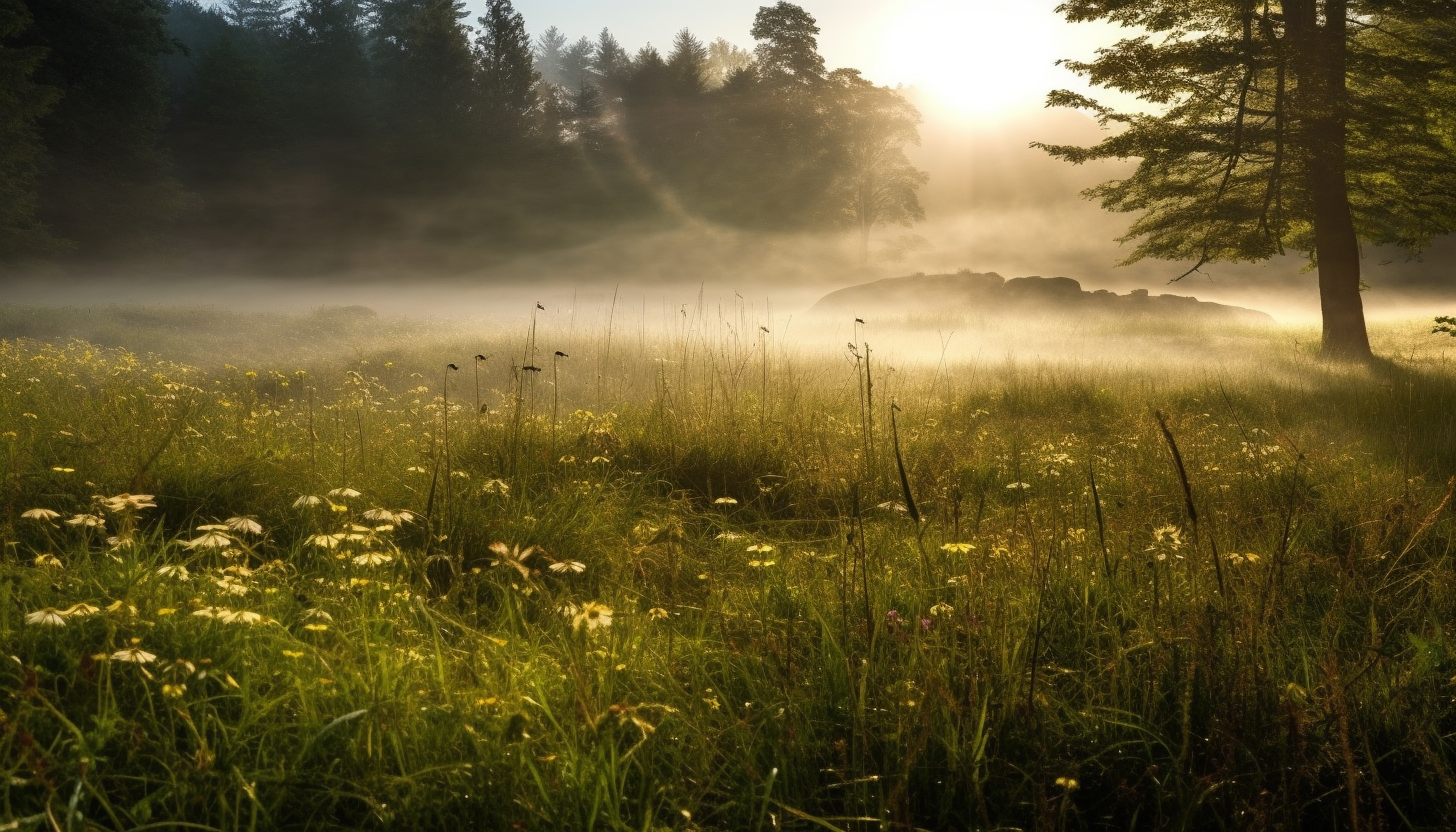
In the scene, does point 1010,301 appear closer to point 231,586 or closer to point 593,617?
point 231,586

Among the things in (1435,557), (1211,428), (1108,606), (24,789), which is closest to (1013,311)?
(1211,428)

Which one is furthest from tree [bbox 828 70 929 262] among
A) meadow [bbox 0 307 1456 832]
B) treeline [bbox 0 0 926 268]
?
meadow [bbox 0 307 1456 832]

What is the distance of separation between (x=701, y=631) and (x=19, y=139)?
2531 cm

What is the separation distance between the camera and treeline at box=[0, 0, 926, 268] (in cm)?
3516

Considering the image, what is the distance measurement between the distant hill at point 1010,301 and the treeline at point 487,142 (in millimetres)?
13292

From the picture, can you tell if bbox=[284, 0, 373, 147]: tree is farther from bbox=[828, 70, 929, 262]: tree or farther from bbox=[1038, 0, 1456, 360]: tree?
bbox=[1038, 0, 1456, 360]: tree

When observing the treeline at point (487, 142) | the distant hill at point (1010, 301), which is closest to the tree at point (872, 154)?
the treeline at point (487, 142)

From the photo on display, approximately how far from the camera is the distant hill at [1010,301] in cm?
2212

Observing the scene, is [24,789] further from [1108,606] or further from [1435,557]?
[1435,557]

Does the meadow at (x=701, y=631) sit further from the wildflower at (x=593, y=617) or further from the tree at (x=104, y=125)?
the tree at (x=104, y=125)

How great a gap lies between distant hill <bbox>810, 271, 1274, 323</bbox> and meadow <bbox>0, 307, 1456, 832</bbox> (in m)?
16.7

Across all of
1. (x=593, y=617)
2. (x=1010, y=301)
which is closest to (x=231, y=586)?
(x=593, y=617)

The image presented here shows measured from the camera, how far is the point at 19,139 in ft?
68.1

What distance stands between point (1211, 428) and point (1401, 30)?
10.3m
